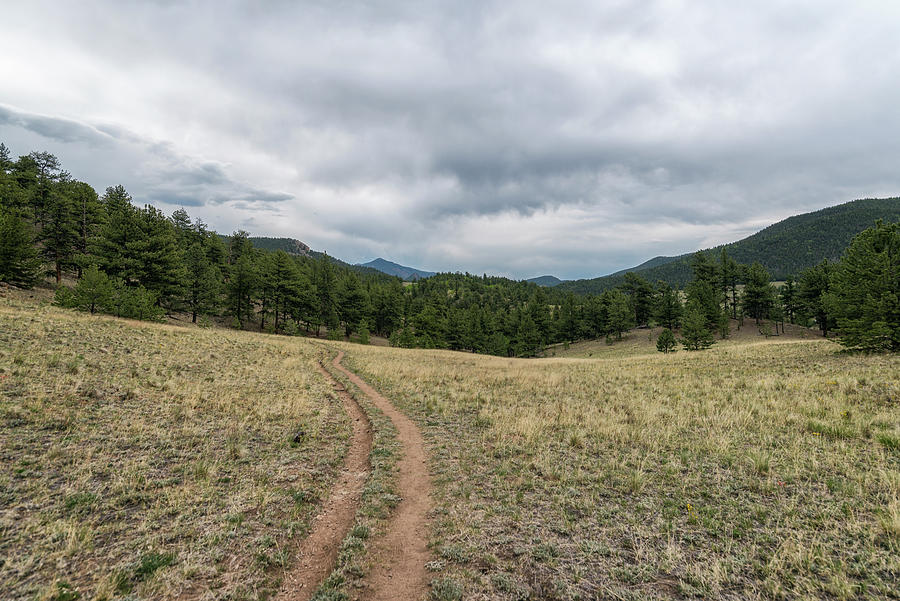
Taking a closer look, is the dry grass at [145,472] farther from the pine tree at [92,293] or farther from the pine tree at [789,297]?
the pine tree at [789,297]

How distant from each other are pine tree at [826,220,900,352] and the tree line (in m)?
0.08

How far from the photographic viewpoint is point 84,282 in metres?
25.9

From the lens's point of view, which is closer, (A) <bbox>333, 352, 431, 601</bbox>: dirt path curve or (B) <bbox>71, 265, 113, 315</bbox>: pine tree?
(A) <bbox>333, 352, 431, 601</bbox>: dirt path curve

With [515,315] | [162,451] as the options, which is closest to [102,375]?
[162,451]

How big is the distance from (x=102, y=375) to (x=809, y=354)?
1609 inches

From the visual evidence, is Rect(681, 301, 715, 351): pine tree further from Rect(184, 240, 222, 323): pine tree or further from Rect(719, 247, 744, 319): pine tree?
Rect(184, 240, 222, 323): pine tree

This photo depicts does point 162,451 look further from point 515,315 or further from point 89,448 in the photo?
point 515,315

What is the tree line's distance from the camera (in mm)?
25922

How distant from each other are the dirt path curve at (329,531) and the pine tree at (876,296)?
33.0 m

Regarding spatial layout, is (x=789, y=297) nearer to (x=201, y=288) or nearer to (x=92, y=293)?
(x=201, y=288)

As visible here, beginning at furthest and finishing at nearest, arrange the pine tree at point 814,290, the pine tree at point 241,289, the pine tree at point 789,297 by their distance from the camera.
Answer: the pine tree at point 789,297 < the pine tree at point 814,290 < the pine tree at point 241,289

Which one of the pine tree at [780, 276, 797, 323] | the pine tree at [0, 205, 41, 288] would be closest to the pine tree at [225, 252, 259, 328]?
the pine tree at [0, 205, 41, 288]

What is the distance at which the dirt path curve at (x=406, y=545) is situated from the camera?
451cm

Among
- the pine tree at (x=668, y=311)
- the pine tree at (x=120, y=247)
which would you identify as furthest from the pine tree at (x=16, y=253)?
the pine tree at (x=668, y=311)
